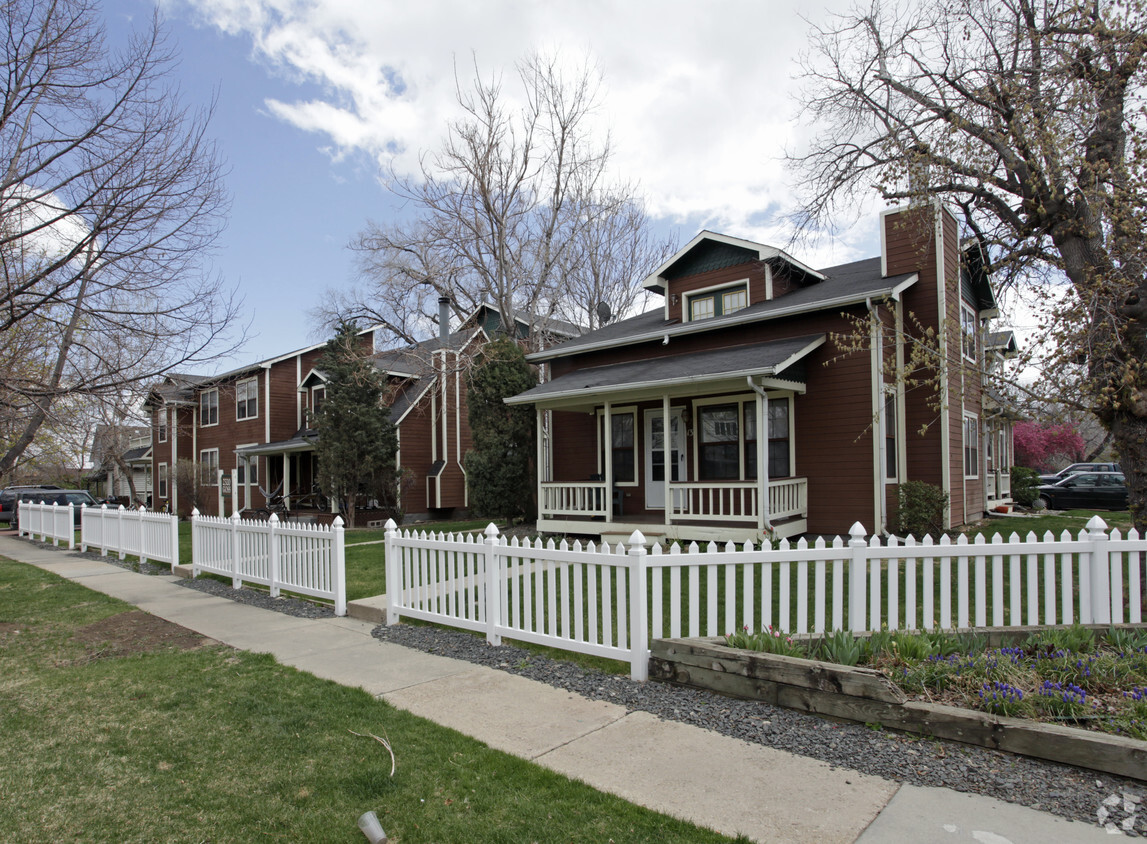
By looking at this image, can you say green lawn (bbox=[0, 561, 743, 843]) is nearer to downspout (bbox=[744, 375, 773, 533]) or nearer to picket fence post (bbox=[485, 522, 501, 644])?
picket fence post (bbox=[485, 522, 501, 644])

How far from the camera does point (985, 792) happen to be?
327cm

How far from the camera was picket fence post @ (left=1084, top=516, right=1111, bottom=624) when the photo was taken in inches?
214

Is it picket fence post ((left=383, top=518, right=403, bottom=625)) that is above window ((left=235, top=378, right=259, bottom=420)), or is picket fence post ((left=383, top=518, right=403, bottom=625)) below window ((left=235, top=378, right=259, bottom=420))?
below

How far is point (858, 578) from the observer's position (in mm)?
5168

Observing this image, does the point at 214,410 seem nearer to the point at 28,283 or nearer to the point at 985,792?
the point at 28,283

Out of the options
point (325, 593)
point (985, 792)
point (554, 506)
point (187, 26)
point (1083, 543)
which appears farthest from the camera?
point (554, 506)

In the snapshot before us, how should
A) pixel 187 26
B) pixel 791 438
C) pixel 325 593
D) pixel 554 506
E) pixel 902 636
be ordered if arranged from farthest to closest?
1. pixel 554 506
2. pixel 791 438
3. pixel 325 593
4. pixel 187 26
5. pixel 902 636

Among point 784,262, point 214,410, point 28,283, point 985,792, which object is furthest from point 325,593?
point 214,410

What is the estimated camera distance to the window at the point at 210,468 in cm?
2883

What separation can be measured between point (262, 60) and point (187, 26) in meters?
1.19

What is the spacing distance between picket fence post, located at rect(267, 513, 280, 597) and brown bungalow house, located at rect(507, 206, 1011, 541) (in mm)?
6344

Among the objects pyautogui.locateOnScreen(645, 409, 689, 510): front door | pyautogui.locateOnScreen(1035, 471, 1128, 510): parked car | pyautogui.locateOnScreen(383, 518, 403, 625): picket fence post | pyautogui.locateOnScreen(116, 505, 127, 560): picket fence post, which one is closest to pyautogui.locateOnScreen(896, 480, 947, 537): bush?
pyautogui.locateOnScreen(645, 409, 689, 510): front door

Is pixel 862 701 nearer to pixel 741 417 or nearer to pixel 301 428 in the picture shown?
pixel 741 417

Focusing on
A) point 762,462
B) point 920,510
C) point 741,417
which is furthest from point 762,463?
point 920,510
